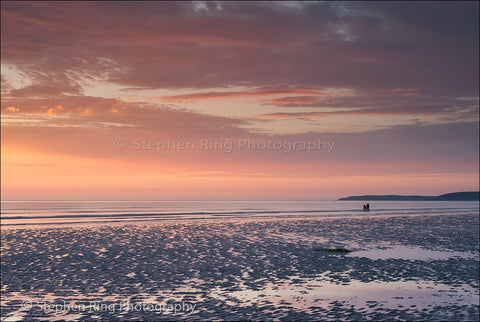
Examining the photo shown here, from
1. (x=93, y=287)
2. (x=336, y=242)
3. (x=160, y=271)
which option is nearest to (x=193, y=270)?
(x=160, y=271)

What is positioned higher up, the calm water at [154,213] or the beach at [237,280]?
the calm water at [154,213]

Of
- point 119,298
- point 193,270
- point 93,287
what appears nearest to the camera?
point 119,298

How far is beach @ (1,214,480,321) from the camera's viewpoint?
13992 millimetres

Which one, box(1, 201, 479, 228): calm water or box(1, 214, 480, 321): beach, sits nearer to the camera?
box(1, 214, 480, 321): beach

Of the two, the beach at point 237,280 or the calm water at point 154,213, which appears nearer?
the beach at point 237,280

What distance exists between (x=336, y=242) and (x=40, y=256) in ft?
69.3

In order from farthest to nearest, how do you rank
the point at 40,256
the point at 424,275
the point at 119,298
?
the point at 40,256
the point at 424,275
the point at 119,298

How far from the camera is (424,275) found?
66.4ft

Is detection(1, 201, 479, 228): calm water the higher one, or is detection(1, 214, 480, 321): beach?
detection(1, 201, 479, 228): calm water

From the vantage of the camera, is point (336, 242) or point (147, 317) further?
point (336, 242)

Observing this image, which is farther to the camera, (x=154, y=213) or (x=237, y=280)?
(x=154, y=213)

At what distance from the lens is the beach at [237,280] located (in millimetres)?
13992

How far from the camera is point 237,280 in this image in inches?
753

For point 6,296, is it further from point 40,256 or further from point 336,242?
point 336,242
